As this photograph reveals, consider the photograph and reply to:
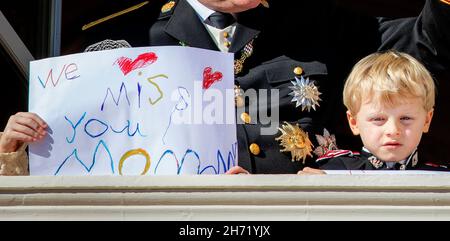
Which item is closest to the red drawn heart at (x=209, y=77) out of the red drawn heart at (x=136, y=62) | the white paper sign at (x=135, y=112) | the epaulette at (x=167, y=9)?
the white paper sign at (x=135, y=112)

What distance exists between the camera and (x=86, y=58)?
8.59 ft

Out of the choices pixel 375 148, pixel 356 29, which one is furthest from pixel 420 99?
pixel 356 29

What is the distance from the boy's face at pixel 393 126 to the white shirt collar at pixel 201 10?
56cm

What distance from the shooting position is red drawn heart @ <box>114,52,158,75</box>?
102 inches

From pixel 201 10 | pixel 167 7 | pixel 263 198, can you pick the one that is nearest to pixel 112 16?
pixel 167 7

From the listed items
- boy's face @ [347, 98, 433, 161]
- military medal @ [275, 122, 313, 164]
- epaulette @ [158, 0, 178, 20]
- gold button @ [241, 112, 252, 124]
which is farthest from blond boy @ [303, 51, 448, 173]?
epaulette @ [158, 0, 178, 20]

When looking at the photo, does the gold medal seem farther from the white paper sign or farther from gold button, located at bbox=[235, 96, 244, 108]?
the white paper sign

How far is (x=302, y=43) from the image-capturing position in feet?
10.4

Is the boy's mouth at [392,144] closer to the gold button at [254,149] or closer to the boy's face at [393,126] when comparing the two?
the boy's face at [393,126]

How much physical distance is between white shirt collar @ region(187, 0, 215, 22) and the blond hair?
1.46 feet

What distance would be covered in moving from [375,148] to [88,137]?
2.15 ft

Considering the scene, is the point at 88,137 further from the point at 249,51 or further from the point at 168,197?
the point at 249,51

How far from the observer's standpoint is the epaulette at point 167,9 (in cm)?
321
